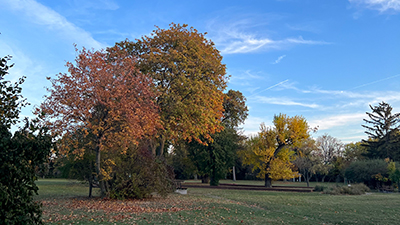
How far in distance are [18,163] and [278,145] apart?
28.8 metres

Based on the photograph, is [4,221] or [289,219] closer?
[4,221]

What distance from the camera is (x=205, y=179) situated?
39219 millimetres

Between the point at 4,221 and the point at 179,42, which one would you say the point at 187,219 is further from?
the point at 179,42

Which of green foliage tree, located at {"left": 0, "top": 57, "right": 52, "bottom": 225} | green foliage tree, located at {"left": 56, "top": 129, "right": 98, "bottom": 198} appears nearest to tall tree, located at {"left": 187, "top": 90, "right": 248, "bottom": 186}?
green foliage tree, located at {"left": 56, "top": 129, "right": 98, "bottom": 198}

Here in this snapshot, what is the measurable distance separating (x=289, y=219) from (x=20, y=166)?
347 inches

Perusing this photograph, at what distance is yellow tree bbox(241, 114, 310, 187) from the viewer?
29.2 meters

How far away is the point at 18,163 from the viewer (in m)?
4.52

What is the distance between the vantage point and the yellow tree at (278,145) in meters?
29.2

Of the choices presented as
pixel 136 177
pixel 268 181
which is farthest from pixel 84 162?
pixel 268 181

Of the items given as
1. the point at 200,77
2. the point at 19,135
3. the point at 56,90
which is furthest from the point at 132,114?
the point at 19,135

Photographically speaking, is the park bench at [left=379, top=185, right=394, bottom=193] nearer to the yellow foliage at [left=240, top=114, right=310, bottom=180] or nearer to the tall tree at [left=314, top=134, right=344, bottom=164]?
the yellow foliage at [left=240, top=114, right=310, bottom=180]

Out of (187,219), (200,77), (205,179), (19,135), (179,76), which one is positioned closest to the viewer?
(19,135)

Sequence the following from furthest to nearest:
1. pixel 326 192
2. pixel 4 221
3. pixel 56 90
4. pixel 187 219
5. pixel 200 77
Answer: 1. pixel 326 192
2. pixel 200 77
3. pixel 56 90
4. pixel 187 219
5. pixel 4 221

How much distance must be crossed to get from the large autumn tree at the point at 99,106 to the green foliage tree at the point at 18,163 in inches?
363
